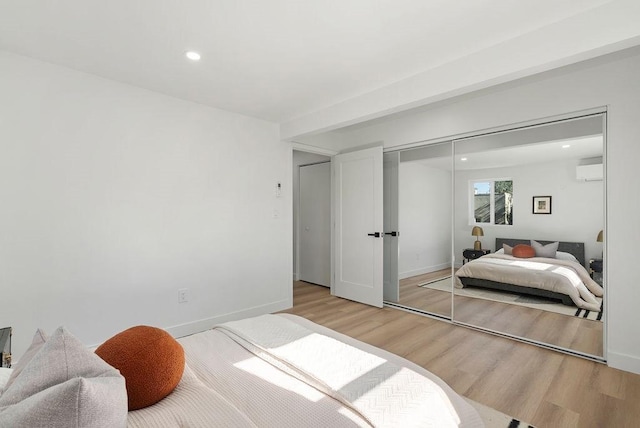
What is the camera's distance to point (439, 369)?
2.49m

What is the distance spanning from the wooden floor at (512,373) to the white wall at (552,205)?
3.16 ft

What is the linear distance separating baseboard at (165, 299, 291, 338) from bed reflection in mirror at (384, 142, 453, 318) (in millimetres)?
1540

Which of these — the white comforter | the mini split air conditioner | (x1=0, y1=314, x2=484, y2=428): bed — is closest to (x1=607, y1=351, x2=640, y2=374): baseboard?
the white comforter

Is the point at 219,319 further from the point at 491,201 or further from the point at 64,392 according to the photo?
the point at 491,201

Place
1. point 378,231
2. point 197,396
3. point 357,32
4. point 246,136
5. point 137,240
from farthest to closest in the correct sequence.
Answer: point 378,231, point 246,136, point 137,240, point 357,32, point 197,396

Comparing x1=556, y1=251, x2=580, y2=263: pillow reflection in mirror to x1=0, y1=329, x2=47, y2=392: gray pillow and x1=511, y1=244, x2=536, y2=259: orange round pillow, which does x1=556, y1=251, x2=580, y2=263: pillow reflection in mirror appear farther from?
x1=0, y1=329, x2=47, y2=392: gray pillow

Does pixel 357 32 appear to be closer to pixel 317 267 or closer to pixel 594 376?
pixel 594 376

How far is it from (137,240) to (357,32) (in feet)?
8.43

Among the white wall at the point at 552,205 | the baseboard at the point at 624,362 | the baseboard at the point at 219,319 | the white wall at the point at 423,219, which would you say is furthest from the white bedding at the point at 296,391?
the white wall at the point at 423,219

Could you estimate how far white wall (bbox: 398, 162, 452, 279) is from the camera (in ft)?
12.5

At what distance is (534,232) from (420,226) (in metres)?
1.46

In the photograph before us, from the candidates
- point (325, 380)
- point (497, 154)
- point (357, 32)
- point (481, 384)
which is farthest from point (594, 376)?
point (357, 32)

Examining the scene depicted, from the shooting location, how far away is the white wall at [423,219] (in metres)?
3.81

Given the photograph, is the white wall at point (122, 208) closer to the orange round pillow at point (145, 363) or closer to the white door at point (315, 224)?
the white door at point (315, 224)
